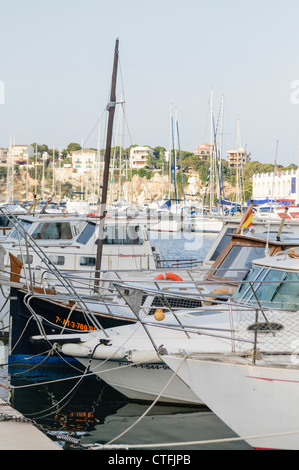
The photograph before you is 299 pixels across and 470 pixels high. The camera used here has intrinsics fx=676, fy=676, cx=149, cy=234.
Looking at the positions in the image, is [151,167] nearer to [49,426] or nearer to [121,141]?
[121,141]

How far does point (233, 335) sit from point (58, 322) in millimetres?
4914

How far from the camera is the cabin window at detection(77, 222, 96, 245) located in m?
17.2

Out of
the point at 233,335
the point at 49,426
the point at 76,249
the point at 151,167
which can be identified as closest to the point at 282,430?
the point at 233,335

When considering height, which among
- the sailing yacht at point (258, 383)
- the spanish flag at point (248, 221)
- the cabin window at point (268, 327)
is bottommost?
the sailing yacht at point (258, 383)

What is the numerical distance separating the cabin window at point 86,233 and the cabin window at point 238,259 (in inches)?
169

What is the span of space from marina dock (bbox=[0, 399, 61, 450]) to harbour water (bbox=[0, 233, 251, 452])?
91 cm

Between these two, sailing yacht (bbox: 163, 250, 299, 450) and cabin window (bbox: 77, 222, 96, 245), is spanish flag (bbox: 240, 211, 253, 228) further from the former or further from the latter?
sailing yacht (bbox: 163, 250, 299, 450)

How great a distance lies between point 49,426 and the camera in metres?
10.7

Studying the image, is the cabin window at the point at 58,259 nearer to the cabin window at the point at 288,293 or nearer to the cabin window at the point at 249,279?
the cabin window at the point at 249,279

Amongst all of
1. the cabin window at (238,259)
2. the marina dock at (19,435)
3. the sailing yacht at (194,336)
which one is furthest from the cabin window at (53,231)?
the marina dock at (19,435)

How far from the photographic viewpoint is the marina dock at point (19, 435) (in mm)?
7436

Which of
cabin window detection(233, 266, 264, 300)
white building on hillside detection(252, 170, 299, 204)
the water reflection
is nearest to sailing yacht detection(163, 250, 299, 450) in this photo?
cabin window detection(233, 266, 264, 300)

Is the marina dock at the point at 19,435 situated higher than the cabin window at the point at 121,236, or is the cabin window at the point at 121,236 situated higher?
the cabin window at the point at 121,236

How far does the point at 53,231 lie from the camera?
58.6 ft
